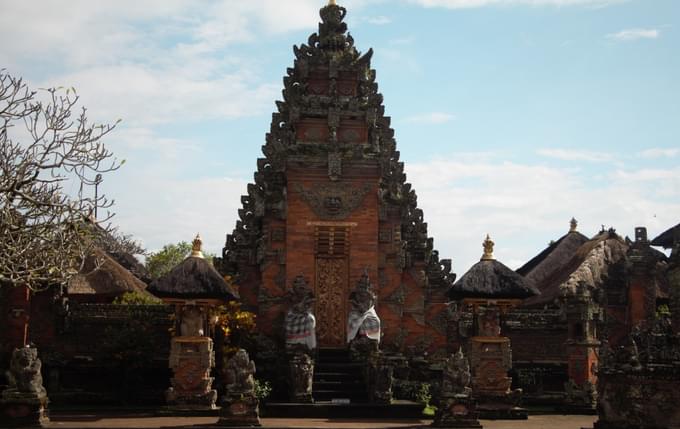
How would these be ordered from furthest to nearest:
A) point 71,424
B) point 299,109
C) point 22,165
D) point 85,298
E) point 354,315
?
point 85,298, point 299,109, point 354,315, point 71,424, point 22,165

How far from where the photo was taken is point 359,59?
25.7 metres

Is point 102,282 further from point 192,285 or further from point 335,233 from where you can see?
point 192,285

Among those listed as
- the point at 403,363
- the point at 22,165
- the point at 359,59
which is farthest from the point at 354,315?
the point at 22,165

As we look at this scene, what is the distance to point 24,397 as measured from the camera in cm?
1778

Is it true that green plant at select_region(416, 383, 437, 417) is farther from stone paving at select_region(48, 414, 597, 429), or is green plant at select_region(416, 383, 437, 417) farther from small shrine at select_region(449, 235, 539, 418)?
small shrine at select_region(449, 235, 539, 418)

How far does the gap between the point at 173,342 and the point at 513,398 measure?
7887mm

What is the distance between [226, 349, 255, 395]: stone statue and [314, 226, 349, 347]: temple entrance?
210 inches

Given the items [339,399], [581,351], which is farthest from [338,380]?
[581,351]

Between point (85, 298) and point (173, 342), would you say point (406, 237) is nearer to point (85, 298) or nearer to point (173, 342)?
point (173, 342)

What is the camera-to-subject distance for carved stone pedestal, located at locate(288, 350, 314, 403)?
68.3 ft

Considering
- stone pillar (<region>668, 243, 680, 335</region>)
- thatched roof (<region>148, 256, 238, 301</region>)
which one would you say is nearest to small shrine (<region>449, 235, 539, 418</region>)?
stone pillar (<region>668, 243, 680, 335</region>)

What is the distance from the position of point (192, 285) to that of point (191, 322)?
→ 3.24ft

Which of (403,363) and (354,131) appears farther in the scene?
(354,131)

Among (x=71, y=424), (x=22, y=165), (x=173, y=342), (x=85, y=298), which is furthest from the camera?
(x=85, y=298)
